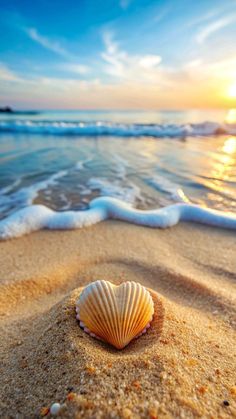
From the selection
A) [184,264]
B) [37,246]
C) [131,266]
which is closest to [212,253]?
[184,264]

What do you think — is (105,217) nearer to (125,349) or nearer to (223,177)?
(125,349)

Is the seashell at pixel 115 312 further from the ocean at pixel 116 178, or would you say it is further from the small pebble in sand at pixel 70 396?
the ocean at pixel 116 178

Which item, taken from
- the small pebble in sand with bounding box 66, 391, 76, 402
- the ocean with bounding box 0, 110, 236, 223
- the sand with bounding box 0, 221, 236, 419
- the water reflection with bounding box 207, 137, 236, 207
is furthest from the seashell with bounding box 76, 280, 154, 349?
the water reflection with bounding box 207, 137, 236, 207

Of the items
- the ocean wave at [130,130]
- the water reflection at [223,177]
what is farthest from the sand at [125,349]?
the ocean wave at [130,130]

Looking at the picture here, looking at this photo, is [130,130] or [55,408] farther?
[130,130]

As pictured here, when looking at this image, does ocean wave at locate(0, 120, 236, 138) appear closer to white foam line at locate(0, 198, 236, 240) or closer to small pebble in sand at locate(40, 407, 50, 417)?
white foam line at locate(0, 198, 236, 240)

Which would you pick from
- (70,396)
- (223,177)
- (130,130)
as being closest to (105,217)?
(70,396)

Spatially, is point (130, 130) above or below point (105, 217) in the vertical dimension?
above
